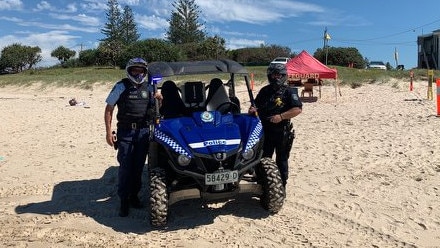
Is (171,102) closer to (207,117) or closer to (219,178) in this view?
(207,117)

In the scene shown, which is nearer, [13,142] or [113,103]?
[113,103]

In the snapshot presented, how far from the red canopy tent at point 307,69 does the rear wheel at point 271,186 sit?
14178 millimetres

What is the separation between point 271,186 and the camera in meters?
5.61

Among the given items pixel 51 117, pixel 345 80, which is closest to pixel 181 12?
pixel 345 80

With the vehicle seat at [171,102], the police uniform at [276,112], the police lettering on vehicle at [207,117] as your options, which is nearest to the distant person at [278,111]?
the police uniform at [276,112]

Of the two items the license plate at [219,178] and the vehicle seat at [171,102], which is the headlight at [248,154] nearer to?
the license plate at [219,178]

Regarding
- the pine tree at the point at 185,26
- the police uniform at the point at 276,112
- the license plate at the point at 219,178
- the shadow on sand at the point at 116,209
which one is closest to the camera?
the license plate at the point at 219,178

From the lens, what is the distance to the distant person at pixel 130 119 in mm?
6039

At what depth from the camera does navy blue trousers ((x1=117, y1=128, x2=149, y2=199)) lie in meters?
6.07

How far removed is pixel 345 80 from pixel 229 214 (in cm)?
2074

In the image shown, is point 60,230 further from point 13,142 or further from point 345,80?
point 345,80

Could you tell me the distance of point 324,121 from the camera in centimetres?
1320

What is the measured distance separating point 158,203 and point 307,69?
1543 cm

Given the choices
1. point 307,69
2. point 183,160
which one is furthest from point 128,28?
point 183,160
